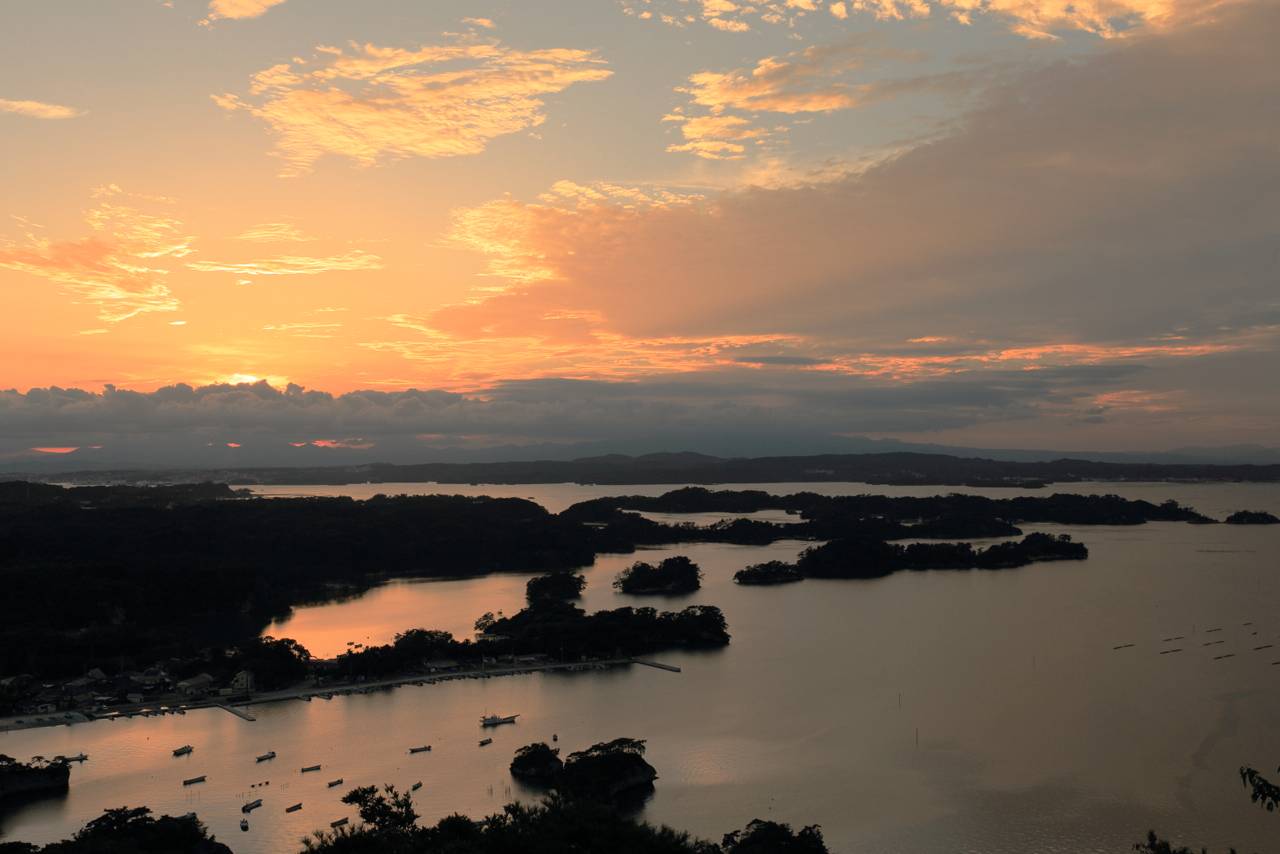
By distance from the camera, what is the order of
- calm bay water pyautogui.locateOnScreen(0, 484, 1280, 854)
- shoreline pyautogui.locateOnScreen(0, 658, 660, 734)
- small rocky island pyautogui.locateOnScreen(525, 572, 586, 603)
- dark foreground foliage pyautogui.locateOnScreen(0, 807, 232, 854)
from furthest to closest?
small rocky island pyautogui.locateOnScreen(525, 572, 586, 603) → shoreline pyautogui.locateOnScreen(0, 658, 660, 734) → calm bay water pyautogui.locateOnScreen(0, 484, 1280, 854) → dark foreground foliage pyautogui.locateOnScreen(0, 807, 232, 854)

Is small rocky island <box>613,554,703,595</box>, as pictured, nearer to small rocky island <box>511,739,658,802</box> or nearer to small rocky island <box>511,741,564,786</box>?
small rocky island <box>511,739,658,802</box>

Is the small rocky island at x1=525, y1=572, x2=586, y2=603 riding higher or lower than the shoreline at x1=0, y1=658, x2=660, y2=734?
higher

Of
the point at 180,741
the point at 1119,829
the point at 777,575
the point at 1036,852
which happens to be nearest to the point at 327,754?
the point at 180,741

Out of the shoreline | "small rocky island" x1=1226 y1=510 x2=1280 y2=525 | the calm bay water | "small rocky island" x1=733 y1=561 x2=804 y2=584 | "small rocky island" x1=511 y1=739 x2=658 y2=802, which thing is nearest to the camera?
the calm bay water

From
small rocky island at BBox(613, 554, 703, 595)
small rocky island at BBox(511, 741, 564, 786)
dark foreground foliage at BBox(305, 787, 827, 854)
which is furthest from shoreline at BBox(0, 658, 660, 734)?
small rocky island at BBox(613, 554, 703, 595)

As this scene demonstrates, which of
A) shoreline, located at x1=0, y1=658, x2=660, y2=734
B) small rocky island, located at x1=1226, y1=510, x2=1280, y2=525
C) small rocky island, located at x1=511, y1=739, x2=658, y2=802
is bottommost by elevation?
shoreline, located at x1=0, y1=658, x2=660, y2=734

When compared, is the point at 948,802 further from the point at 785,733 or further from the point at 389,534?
the point at 389,534
